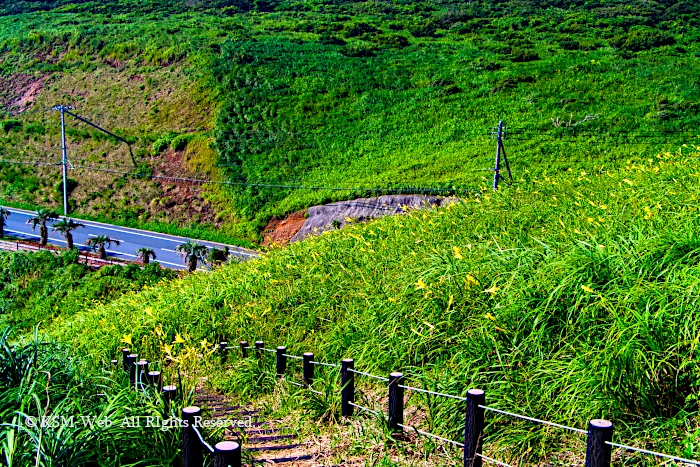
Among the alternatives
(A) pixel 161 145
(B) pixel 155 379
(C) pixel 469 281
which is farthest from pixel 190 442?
(A) pixel 161 145

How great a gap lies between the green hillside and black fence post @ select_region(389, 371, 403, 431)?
21870mm

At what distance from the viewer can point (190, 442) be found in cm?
353

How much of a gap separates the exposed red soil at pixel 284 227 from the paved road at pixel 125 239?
1.73 m

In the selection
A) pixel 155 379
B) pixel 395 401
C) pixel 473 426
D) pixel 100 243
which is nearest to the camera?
pixel 473 426

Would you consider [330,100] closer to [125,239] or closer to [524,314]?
[125,239]

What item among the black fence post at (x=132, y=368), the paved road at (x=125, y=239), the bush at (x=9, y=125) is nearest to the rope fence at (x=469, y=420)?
the black fence post at (x=132, y=368)

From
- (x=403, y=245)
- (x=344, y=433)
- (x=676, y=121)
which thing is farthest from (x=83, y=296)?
(x=676, y=121)

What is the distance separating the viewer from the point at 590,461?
10.3ft

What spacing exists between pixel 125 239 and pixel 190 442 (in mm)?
30539

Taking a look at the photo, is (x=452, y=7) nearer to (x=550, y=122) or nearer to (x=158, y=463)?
(x=550, y=122)

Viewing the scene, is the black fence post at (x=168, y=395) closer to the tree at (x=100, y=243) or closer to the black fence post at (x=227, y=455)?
the black fence post at (x=227, y=455)

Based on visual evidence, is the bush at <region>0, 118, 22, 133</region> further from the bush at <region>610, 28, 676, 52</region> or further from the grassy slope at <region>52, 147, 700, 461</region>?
the bush at <region>610, 28, 676, 52</region>

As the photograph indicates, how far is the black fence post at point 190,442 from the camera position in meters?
3.52

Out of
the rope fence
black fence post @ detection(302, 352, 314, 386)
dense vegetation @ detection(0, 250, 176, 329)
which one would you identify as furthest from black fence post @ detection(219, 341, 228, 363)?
dense vegetation @ detection(0, 250, 176, 329)
